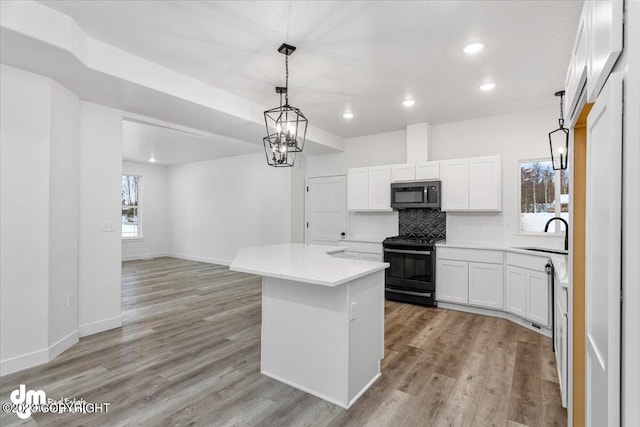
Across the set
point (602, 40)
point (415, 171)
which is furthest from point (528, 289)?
point (602, 40)

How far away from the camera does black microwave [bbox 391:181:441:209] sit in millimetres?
4598

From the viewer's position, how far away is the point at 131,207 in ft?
28.5

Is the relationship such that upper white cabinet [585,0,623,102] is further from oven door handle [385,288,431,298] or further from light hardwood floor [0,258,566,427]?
oven door handle [385,288,431,298]

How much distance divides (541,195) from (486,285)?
4.75 ft

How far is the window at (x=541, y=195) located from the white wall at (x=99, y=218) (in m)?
5.21

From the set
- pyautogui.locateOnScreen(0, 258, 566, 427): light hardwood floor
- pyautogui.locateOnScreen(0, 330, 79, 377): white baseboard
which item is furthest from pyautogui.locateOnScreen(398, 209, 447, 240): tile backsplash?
pyautogui.locateOnScreen(0, 330, 79, 377): white baseboard

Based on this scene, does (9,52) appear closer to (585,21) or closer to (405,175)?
(585,21)

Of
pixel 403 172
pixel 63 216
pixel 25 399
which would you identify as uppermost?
pixel 403 172

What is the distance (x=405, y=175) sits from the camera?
4938 millimetres

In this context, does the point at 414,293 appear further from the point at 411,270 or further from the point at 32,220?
the point at 32,220

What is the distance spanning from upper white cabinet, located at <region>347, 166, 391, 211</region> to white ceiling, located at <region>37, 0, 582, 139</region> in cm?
143

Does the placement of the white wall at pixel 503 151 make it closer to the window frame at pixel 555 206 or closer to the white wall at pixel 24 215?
the window frame at pixel 555 206

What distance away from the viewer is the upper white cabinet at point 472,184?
4.22 m

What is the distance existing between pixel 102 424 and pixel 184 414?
0.49m
